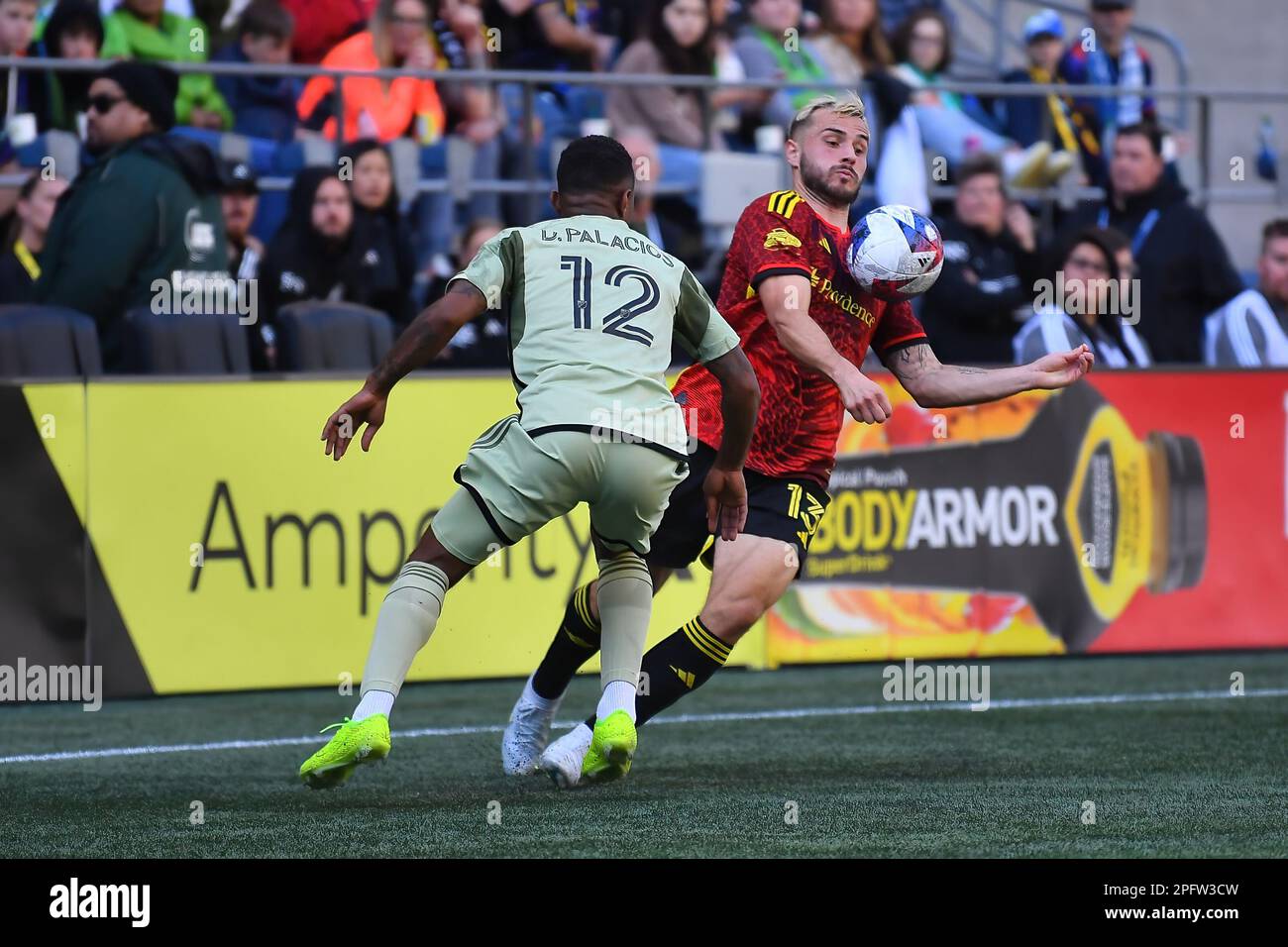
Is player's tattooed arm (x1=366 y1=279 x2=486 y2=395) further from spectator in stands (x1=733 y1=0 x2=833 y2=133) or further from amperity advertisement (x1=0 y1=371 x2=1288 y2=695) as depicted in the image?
spectator in stands (x1=733 y1=0 x2=833 y2=133)

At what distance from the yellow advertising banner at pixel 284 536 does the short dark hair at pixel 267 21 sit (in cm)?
312

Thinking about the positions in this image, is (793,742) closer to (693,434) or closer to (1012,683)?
(693,434)

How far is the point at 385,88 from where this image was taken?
12.4m

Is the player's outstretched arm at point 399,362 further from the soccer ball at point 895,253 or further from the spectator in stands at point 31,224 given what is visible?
the spectator in stands at point 31,224

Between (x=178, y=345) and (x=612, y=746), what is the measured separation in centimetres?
464

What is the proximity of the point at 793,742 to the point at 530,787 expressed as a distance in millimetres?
1674

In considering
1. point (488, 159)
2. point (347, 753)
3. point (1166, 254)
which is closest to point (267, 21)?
point (488, 159)

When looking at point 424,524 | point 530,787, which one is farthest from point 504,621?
point 530,787

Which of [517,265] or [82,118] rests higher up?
[82,118]

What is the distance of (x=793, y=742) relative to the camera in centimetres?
878

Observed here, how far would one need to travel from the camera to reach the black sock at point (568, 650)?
297 inches

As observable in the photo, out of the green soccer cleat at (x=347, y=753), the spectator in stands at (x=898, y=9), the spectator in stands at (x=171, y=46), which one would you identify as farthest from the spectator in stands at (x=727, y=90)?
the green soccer cleat at (x=347, y=753)

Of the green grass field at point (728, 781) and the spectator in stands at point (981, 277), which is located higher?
the spectator in stands at point (981, 277)

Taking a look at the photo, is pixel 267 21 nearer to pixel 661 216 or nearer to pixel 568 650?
pixel 661 216
